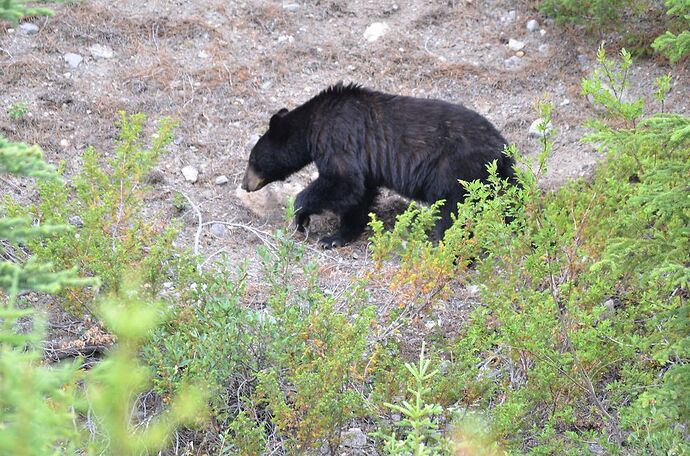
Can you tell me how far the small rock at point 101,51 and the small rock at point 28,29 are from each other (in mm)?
627

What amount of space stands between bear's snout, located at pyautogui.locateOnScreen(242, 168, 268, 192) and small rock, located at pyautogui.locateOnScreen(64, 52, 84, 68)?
2.50m

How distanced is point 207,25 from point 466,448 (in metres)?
7.23

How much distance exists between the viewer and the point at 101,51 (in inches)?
343

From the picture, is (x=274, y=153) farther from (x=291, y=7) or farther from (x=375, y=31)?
(x=291, y=7)

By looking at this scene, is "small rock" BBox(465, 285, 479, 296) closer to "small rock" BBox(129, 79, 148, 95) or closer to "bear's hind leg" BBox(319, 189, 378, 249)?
"bear's hind leg" BBox(319, 189, 378, 249)

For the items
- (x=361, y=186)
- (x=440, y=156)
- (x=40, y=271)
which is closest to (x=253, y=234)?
(x=361, y=186)

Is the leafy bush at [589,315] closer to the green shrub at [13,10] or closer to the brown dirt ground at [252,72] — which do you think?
the green shrub at [13,10]

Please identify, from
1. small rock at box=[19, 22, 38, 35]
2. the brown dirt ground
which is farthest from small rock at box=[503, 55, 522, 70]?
small rock at box=[19, 22, 38, 35]

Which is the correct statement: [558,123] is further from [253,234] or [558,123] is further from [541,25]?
[253,234]

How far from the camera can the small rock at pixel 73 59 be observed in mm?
8461

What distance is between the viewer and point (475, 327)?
162 inches

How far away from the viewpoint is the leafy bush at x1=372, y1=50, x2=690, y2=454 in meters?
3.38

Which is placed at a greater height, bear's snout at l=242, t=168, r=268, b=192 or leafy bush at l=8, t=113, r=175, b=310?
leafy bush at l=8, t=113, r=175, b=310

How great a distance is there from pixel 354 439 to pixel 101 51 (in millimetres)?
5984
